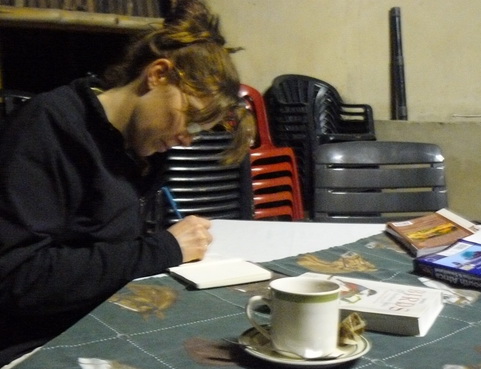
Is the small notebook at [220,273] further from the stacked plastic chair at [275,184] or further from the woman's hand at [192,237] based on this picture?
the stacked plastic chair at [275,184]

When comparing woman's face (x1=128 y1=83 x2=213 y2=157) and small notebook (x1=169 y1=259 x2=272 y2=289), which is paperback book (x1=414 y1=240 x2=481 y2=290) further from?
woman's face (x1=128 y1=83 x2=213 y2=157)

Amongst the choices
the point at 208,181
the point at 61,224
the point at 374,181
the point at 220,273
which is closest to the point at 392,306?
the point at 220,273

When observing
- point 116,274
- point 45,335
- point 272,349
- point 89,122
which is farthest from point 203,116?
point 272,349

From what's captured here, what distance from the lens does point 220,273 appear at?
113 cm

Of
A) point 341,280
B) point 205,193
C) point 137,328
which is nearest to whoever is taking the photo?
point 137,328

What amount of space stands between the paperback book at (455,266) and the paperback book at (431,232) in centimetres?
8

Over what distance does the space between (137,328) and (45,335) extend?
399mm

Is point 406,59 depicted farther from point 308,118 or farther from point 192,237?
point 192,237

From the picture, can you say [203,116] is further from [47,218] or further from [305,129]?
[305,129]

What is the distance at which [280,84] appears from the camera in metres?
3.88

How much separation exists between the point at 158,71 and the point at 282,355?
70 cm

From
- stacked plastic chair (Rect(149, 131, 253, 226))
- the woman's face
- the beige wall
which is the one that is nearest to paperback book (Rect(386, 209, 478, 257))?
the woman's face

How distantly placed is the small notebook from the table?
0.01 meters

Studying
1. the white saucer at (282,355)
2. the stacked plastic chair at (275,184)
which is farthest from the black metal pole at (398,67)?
the white saucer at (282,355)
